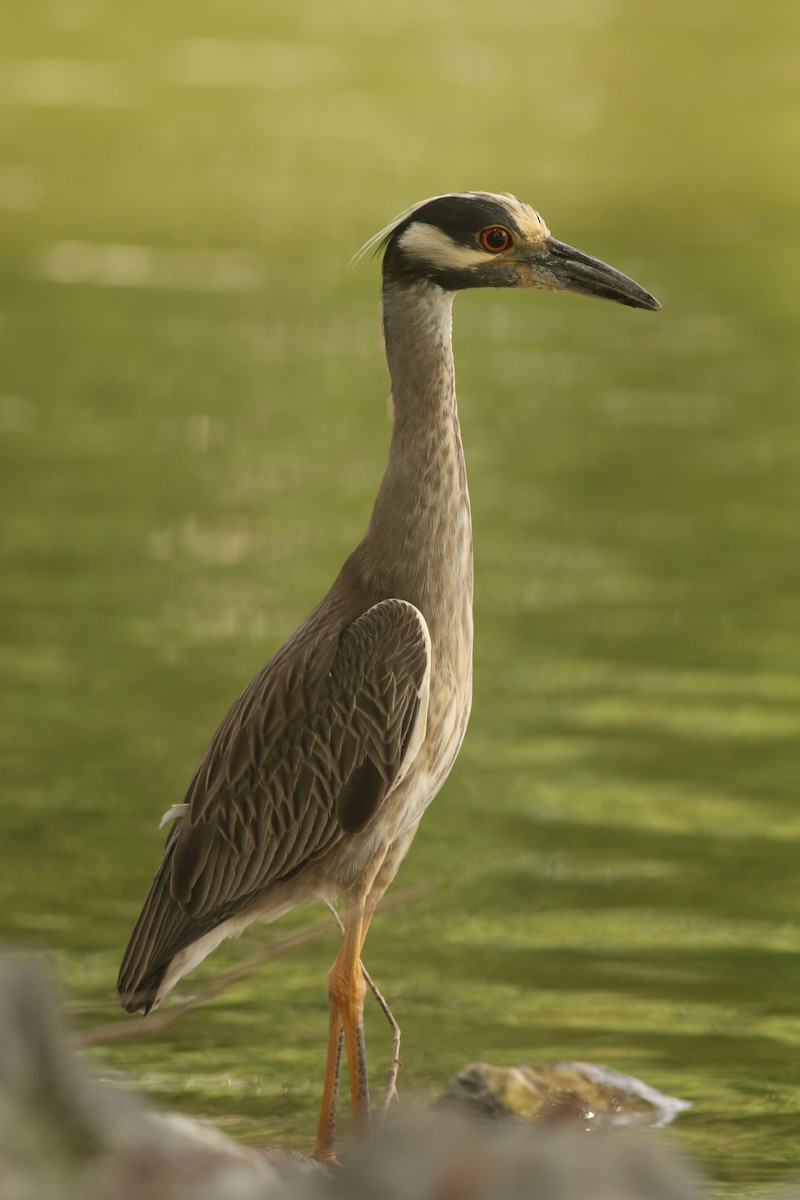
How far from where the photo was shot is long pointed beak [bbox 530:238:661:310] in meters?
7.41

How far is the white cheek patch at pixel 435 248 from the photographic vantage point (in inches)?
287

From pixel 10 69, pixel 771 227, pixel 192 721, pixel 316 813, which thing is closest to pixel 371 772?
pixel 316 813

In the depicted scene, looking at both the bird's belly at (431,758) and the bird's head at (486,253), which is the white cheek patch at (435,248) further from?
the bird's belly at (431,758)

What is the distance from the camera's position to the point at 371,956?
9.85 metres

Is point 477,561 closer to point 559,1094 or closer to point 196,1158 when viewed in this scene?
point 559,1094

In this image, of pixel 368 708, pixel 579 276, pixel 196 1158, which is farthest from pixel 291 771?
pixel 196 1158

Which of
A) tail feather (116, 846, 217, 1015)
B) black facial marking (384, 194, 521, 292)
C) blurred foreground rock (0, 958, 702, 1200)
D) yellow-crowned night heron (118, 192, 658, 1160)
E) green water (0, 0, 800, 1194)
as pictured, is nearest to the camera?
blurred foreground rock (0, 958, 702, 1200)

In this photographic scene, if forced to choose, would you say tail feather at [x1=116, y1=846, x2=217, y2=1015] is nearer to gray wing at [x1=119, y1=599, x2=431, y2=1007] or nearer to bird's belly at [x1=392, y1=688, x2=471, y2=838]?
gray wing at [x1=119, y1=599, x2=431, y2=1007]

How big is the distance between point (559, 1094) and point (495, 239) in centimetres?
283

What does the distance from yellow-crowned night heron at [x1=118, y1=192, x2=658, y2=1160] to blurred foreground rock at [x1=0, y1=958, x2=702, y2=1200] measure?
11.8 ft

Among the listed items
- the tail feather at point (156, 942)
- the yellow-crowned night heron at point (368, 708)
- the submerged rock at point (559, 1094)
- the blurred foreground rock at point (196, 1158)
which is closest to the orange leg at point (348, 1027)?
the yellow-crowned night heron at point (368, 708)

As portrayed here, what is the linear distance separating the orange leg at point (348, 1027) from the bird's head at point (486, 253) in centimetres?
196

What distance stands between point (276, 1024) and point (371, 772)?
2.18m

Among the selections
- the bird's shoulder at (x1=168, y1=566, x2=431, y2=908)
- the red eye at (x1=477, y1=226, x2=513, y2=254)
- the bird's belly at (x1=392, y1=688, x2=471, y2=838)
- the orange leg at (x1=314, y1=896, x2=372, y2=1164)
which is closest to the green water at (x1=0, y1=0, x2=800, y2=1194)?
the orange leg at (x1=314, y1=896, x2=372, y2=1164)
